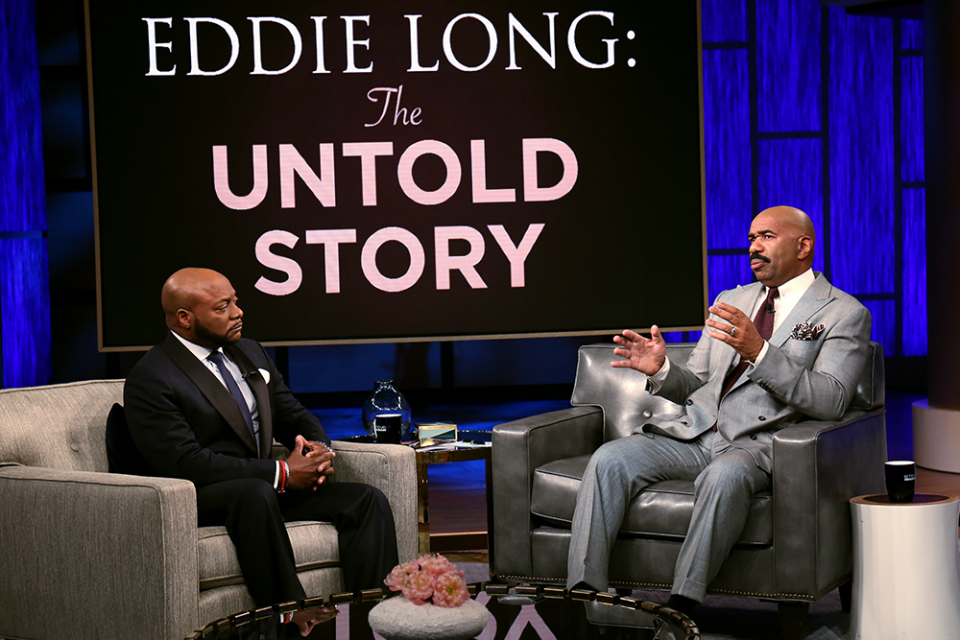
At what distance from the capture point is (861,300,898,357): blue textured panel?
25.9 ft

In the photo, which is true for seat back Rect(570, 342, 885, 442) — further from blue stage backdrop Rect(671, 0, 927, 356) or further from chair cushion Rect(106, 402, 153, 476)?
blue stage backdrop Rect(671, 0, 927, 356)

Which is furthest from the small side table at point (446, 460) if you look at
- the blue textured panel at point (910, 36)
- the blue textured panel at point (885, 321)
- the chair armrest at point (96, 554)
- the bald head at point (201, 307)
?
the blue textured panel at point (910, 36)

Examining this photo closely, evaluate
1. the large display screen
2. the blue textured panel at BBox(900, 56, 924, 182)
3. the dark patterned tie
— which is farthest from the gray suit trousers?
the blue textured panel at BBox(900, 56, 924, 182)

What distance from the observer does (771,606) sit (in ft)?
10.8

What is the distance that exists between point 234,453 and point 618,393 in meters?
1.30

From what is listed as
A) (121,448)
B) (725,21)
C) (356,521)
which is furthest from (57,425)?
(725,21)

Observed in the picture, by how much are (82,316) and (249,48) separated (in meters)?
3.13

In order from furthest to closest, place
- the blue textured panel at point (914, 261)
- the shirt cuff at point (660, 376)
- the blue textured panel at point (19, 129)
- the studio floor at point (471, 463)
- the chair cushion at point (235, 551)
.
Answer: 1. the blue textured panel at point (914, 261)
2. the blue textured panel at point (19, 129)
3. the studio floor at point (471, 463)
4. the shirt cuff at point (660, 376)
5. the chair cushion at point (235, 551)

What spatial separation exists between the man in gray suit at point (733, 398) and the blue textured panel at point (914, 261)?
487cm

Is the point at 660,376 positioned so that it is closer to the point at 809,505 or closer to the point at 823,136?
the point at 809,505

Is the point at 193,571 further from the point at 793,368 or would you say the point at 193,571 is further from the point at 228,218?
the point at 228,218

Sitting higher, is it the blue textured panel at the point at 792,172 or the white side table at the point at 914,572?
the blue textured panel at the point at 792,172

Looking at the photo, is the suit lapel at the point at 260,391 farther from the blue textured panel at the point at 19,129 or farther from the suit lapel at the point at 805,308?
the blue textured panel at the point at 19,129

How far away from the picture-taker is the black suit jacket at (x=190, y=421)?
285cm
